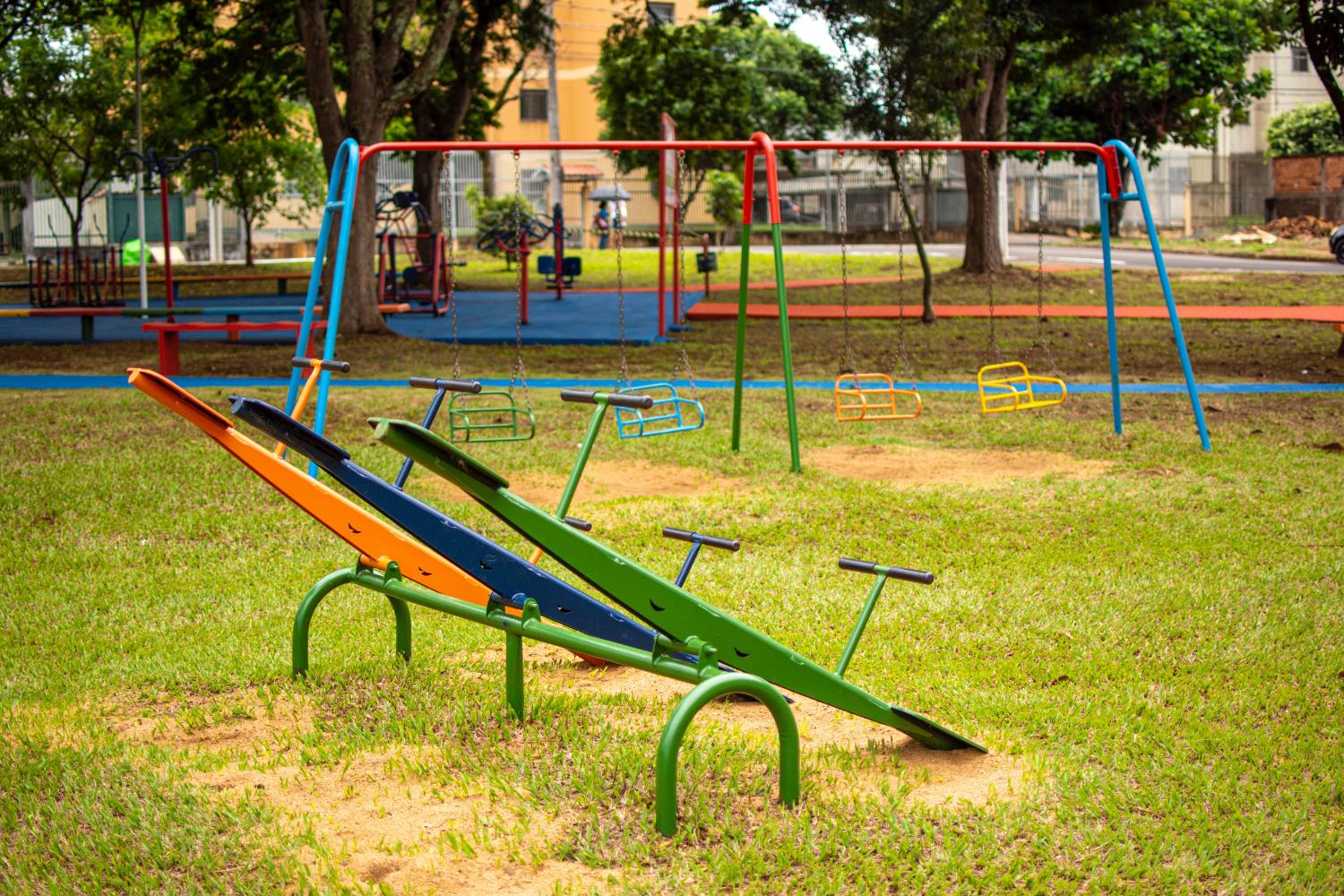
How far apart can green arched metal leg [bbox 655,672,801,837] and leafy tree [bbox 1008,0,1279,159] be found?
33.3 meters

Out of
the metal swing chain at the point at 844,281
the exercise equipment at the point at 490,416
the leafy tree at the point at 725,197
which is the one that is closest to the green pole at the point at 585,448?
the exercise equipment at the point at 490,416

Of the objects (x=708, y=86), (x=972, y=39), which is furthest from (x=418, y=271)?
(x=972, y=39)

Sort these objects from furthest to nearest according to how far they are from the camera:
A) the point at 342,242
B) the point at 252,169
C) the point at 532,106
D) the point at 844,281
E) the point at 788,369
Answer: the point at 532,106 → the point at 252,169 → the point at 844,281 → the point at 342,242 → the point at 788,369

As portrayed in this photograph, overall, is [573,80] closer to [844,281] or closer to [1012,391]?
[844,281]

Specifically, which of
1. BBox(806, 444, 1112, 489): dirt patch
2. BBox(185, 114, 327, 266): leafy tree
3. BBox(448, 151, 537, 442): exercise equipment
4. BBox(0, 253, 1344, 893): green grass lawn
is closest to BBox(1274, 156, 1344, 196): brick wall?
BBox(185, 114, 327, 266): leafy tree

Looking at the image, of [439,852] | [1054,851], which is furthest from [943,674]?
[439,852]

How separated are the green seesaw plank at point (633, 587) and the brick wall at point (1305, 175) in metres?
40.4

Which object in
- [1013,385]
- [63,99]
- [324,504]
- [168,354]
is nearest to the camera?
[324,504]

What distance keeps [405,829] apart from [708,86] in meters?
24.7

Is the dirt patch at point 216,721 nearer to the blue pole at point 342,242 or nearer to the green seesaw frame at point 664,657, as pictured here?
the green seesaw frame at point 664,657

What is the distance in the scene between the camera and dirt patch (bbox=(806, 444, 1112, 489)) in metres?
8.39

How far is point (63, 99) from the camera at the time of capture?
85.4 ft

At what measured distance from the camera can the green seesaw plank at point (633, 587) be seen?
3516 millimetres

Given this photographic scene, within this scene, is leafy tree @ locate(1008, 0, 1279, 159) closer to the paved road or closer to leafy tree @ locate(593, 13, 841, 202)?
the paved road
